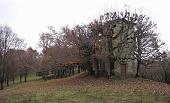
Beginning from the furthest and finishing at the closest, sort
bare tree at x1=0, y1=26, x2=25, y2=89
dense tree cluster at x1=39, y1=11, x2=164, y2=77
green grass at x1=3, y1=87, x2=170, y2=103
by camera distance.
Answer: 1. bare tree at x1=0, y1=26, x2=25, y2=89
2. dense tree cluster at x1=39, y1=11, x2=164, y2=77
3. green grass at x1=3, y1=87, x2=170, y2=103

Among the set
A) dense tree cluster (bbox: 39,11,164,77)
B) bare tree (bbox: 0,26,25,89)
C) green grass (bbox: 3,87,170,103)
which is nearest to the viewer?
green grass (bbox: 3,87,170,103)

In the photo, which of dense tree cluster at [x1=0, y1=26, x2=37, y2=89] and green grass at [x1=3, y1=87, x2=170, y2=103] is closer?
green grass at [x1=3, y1=87, x2=170, y2=103]

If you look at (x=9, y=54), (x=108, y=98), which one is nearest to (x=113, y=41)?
(x=108, y=98)

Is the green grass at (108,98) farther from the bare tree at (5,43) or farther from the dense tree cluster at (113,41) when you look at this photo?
the bare tree at (5,43)

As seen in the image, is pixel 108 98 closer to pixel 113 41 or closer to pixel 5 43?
pixel 113 41

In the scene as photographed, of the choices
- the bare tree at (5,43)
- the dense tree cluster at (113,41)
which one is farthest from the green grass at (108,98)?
the bare tree at (5,43)

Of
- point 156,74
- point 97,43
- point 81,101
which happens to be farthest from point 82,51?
point 81,101

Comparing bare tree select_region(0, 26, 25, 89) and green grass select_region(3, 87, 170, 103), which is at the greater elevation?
bare tree select_region(0, 26, 25, 89)

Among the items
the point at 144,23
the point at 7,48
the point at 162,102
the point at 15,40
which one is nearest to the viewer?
the point at 162,102

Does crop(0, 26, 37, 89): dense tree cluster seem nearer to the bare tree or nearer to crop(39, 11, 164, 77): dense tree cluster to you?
the bare tree

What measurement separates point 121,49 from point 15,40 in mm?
35905

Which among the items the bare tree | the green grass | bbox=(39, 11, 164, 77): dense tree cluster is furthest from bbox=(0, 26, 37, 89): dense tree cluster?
the green grass

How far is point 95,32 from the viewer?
49406 millimetres

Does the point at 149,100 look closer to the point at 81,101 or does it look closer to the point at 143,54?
the point at 81,101
